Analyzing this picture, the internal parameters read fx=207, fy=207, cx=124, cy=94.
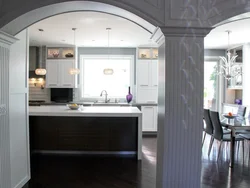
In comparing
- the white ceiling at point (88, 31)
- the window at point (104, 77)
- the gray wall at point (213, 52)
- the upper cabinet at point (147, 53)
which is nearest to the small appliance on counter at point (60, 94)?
the window at point (104, 77)

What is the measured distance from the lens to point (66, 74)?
258 inches

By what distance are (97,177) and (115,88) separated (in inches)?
165

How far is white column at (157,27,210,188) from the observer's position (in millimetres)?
1899

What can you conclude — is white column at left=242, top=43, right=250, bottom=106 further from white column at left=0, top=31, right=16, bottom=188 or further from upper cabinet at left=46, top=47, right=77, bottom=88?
white column at left=0, top=31, right=16, bottom=188

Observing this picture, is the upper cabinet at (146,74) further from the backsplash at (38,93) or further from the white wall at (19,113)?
the white wall at (19,113)

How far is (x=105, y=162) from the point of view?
3850 mm

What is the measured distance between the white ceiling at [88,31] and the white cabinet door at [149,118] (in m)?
1.98

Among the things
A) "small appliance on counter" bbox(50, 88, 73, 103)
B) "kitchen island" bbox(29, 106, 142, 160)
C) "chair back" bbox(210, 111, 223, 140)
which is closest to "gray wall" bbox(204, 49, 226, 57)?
"chair back" bbox(210, 111, 223, 140)

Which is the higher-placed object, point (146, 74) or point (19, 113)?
point (146, 74)

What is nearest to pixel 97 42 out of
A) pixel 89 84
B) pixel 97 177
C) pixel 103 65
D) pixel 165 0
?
pixel 103 65

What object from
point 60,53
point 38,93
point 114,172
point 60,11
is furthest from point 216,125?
point 38,93

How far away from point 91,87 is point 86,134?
3077 mm

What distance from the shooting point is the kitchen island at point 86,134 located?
13.8 ft

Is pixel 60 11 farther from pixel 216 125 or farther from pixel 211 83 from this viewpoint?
pixel 211 83
